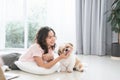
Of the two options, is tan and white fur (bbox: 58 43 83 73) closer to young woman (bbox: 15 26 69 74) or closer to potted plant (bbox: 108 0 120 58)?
young woman (bbox: 15 26 69 74)

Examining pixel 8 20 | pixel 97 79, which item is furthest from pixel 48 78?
pixel 8 20

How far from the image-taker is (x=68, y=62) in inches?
111

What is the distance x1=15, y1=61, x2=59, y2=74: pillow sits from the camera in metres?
2.75

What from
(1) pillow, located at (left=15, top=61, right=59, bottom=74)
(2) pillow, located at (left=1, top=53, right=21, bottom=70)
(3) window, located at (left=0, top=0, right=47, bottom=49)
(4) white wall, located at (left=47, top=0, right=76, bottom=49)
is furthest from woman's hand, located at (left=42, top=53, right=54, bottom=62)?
(3) window, located at (left=0, top=0, right=47, bottom=49)

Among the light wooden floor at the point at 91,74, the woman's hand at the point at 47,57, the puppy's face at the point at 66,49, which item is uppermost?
the puppy's face at the point at 66,49

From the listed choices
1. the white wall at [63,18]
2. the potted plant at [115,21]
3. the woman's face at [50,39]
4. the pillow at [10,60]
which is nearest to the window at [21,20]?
the white wall at [63,18]

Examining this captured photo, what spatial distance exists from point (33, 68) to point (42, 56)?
0.19m

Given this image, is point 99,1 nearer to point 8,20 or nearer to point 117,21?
point 117,21

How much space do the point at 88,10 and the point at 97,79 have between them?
2.13 metres

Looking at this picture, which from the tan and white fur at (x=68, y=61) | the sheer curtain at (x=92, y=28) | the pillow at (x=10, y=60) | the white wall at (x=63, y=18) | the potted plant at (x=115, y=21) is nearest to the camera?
the tan and white fur at (x=68, y=61)

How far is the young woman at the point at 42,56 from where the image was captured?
2762 millimetres

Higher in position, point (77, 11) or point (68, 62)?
point (77, 11)

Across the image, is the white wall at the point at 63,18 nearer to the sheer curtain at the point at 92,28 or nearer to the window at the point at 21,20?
the sheer curtain at the point at 92,28

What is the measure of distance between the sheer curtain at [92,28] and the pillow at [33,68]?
1.77 meters
